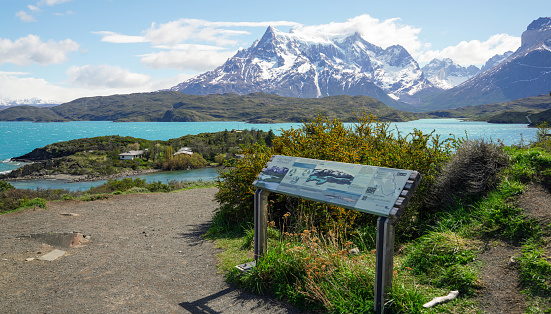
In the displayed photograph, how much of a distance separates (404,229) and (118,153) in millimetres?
66528

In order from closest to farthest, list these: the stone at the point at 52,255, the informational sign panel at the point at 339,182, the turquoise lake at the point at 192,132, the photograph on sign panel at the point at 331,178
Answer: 1. the informational sign panel at the point at 339,182
2. the photograph on sign panel at the point at 331,178
3. the stone at the point at 52,255
4. the turquoise lake at the point at 192,132

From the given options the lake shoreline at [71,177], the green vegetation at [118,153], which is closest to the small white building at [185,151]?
the green vegetation at [118,153]

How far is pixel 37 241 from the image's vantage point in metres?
8.19

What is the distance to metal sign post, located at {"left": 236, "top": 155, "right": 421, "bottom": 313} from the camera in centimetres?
399

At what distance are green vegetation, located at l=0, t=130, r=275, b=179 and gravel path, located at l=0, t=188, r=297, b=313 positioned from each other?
39.4 meters

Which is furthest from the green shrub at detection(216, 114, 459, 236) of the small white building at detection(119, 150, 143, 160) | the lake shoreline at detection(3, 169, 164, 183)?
the small white building at detection(119, 150, 143, 160)

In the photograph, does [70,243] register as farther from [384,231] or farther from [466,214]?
[466,214]

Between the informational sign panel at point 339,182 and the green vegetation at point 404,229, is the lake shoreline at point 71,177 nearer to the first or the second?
the green vegetation at point 404,229

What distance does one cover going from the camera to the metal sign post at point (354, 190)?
399 cm

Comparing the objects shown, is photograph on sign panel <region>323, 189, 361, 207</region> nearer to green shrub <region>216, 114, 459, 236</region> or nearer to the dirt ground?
Answer: the dirt ground

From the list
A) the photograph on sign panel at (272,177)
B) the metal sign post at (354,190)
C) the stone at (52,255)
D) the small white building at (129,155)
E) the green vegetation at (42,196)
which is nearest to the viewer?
the metal sign post at (354,190)

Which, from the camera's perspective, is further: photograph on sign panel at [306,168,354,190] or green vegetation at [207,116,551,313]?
photograph on sign panel at [306,168,354,190]

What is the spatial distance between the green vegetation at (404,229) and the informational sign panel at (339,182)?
778 mm

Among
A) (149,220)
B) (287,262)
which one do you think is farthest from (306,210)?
(149,220)
